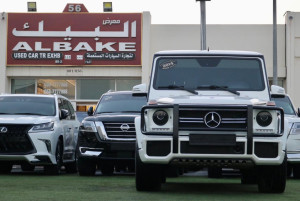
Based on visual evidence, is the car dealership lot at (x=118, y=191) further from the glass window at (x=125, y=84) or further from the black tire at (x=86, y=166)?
the glass window at (x=125, y=84)

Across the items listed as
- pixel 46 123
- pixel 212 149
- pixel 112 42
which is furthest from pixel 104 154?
pixel 112 42

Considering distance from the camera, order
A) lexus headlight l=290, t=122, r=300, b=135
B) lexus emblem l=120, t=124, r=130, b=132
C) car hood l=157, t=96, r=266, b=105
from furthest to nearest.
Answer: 1. lexus headlight l=290, t=122, r=300, b=135
2. lexus emblem l=120, t=124, r=130, b=132
3. car hood l=157, t=96, r=266, b=105

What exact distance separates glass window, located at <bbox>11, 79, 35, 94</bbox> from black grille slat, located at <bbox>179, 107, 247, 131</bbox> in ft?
90.5

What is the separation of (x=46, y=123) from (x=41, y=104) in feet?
3.74

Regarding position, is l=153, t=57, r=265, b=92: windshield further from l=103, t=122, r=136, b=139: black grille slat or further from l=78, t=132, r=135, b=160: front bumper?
l=103, t=122, r=136, b=139: black grille slat

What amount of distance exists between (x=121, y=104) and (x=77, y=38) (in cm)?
1941

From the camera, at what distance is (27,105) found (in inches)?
677

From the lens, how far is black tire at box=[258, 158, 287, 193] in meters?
10.8

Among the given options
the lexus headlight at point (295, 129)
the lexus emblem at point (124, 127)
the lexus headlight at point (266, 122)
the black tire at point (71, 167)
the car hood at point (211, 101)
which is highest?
the car hood at point (211, 101)

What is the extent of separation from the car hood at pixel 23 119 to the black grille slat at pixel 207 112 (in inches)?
244

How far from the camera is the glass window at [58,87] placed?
37219 millimetres

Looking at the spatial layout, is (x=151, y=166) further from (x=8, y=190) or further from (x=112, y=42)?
(x=112, y=42)

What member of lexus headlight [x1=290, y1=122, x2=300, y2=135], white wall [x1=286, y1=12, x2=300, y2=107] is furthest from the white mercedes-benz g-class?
white wall [x1=286, y1=12, x2=300, y2=107]

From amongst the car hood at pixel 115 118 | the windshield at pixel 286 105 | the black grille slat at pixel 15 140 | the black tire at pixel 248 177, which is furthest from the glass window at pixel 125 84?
the black tire at pixel 248 177
